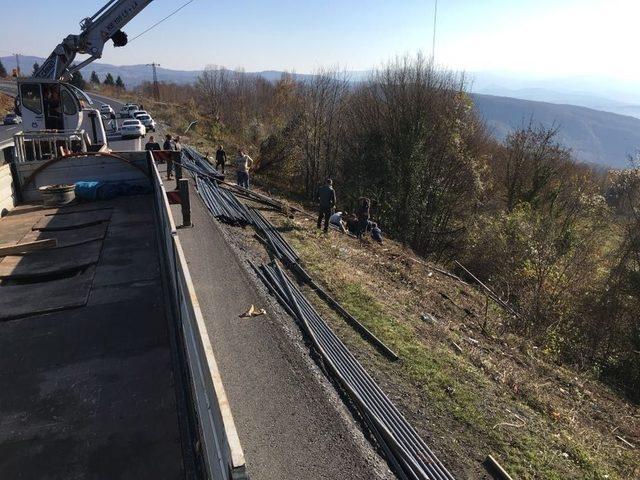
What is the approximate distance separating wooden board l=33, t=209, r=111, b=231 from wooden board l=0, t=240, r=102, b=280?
1543 mm

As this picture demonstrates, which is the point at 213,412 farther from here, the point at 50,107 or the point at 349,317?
the point at 50,107

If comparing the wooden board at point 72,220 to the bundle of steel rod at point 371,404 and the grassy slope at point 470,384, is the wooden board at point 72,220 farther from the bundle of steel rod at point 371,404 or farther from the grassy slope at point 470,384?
the bundle of steel rod at point 371,404

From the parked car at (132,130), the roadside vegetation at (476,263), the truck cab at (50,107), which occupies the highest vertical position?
the truck cab at (50,107)

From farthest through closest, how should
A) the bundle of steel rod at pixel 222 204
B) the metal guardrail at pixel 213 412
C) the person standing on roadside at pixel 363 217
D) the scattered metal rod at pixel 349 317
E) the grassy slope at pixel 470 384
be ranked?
the person standing on roadside at pixel 363 217 < the bundle of steel rod at pixel 222 204 < the scattered metal rod at pixel 349 317 < the grassy slope at pixel 470 384 < the metal guardrail at pixel 213 412

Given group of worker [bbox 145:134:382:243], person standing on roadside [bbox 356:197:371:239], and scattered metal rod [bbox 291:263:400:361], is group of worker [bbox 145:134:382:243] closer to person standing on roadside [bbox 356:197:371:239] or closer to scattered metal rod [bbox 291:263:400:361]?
person standing on roadside [bbox 356:197:371:239]

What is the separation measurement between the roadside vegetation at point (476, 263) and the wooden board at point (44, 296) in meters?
4.64

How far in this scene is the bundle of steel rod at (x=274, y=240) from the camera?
10.5 m

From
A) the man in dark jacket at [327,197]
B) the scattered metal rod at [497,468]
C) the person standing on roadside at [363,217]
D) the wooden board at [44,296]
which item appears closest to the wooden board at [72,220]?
the wooden board at [44,296]

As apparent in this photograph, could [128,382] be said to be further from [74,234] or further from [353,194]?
[353,194]

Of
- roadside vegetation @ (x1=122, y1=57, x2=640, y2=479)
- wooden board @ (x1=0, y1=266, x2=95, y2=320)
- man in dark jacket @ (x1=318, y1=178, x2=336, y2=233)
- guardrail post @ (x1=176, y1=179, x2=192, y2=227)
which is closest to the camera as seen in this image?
roadside vegetation @ (x1=122, y1=57, x2=640, y2=479)

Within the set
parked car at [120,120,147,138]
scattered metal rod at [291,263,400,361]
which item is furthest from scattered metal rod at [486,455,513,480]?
parked car at [120,120,147,138]

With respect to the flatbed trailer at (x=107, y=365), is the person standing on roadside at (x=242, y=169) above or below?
above

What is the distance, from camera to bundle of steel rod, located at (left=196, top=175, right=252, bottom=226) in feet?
41.7

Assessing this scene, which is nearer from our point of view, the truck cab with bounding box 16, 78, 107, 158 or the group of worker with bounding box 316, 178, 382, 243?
the group of worker with bounding box 316, 178, 382, 243
